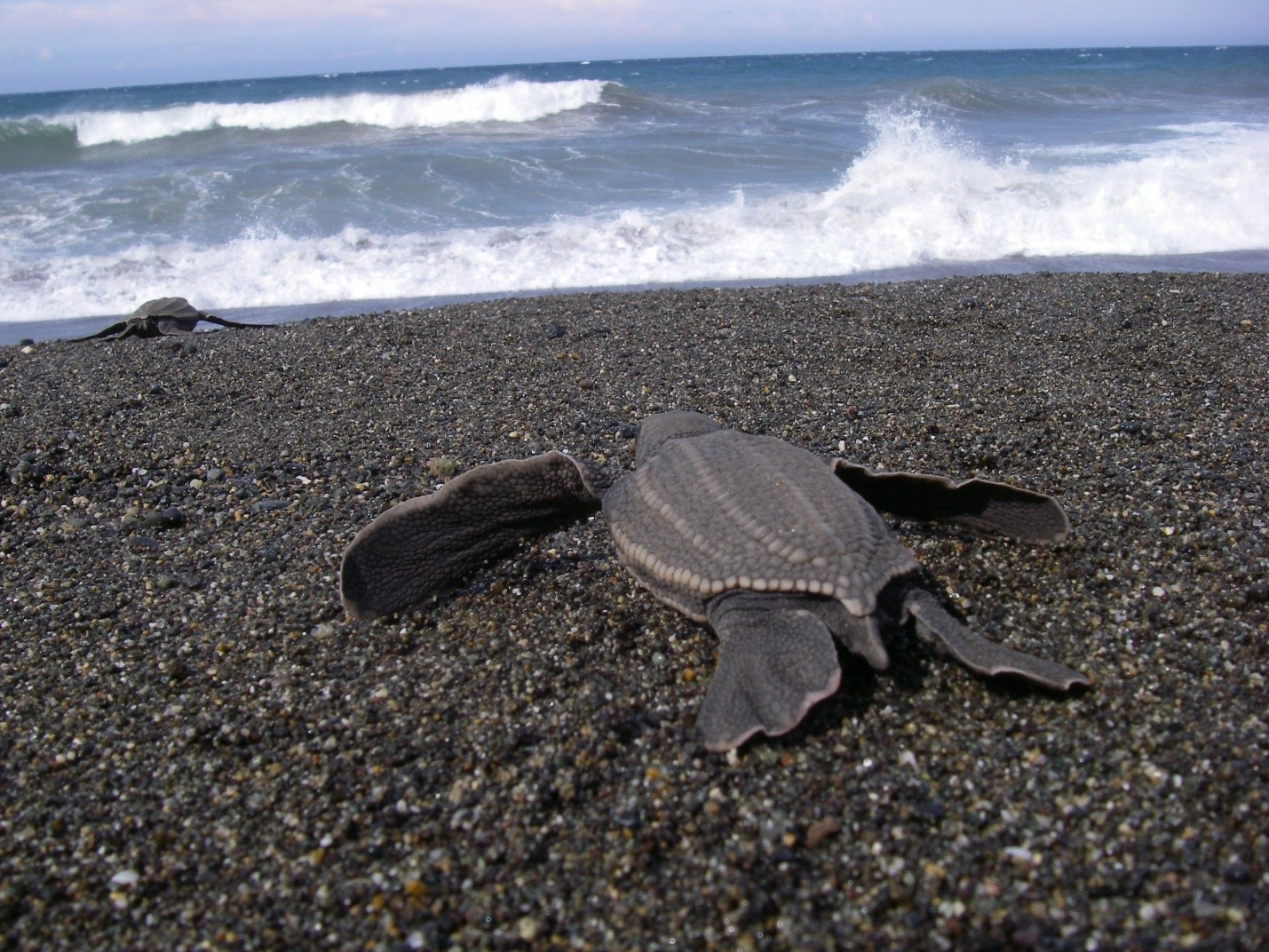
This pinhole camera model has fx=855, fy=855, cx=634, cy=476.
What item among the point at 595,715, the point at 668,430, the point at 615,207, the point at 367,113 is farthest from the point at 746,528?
the point at 367,113

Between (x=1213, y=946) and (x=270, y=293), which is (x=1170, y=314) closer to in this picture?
(x=1213, y=946)

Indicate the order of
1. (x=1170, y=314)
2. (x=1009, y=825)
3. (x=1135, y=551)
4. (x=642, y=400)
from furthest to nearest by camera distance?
1. (x=1170, y=314)
2. (x=642, y=400)
3. (x=1135, y=551)
4. (x=1009, y=825)

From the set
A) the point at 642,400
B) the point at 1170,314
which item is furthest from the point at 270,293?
the point at 1170,314

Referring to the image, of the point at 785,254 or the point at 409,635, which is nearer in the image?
the point at 409,635

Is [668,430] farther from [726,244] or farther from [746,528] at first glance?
[726,244]

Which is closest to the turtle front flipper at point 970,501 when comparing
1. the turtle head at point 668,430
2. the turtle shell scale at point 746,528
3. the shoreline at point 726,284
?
the turtle shell scale at point 746,528

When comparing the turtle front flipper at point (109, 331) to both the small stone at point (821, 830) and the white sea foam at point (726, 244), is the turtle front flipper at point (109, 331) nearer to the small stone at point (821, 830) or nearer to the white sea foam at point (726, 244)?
the white sea foam at point (726, 244)

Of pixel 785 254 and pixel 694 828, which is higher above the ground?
pixel 785 254
